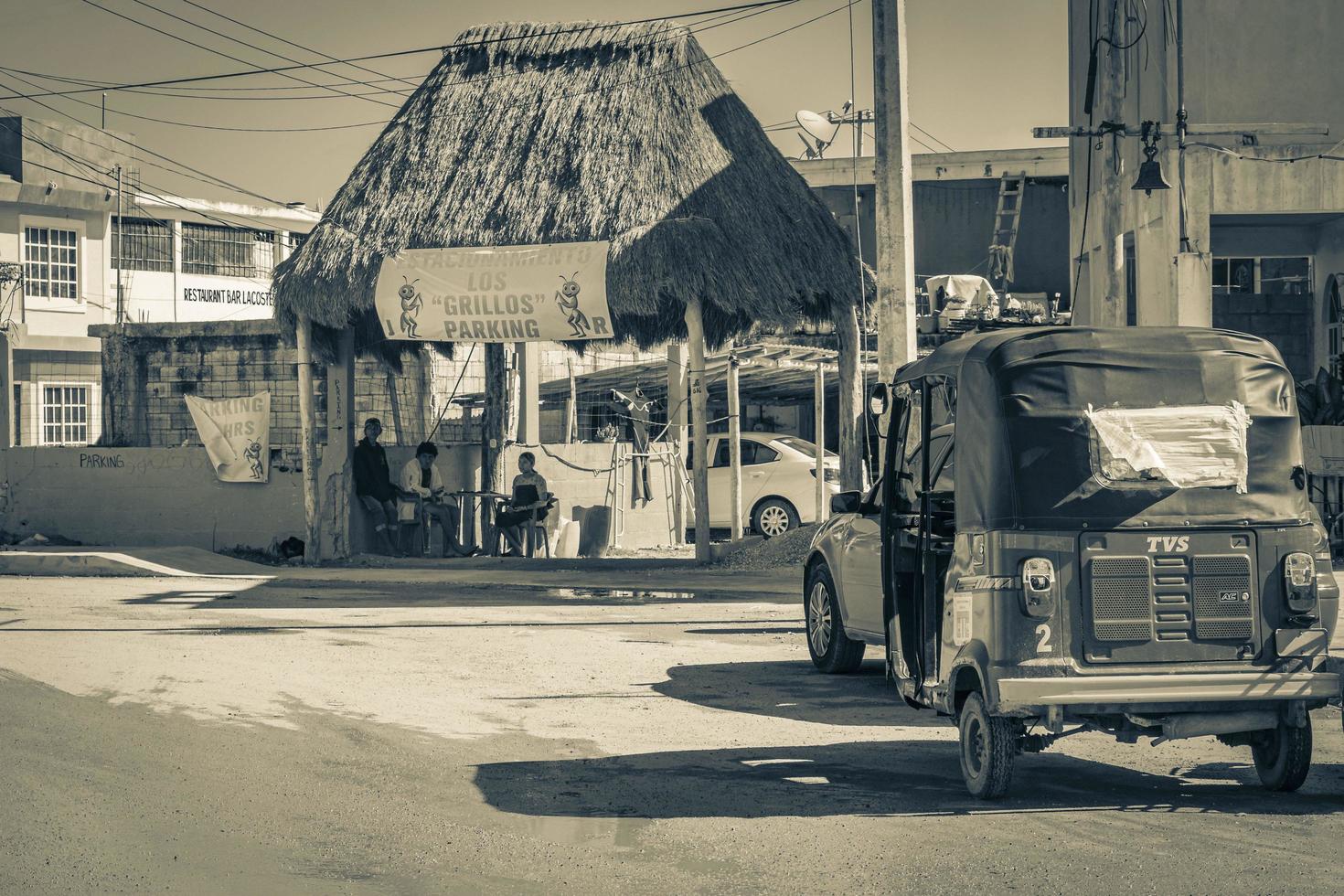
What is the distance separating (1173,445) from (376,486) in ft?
49.3

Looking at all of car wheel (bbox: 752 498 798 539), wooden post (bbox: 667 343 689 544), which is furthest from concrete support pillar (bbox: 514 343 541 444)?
car wheel (bbox: 752 498 798 539)

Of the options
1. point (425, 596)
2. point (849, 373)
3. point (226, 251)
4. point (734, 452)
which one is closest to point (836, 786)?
point (425, 596)

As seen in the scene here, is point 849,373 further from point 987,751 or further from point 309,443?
point 987,751

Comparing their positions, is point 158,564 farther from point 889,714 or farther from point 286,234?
point 286,234

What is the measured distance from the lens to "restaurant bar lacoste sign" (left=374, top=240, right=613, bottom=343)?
18594 millimetres

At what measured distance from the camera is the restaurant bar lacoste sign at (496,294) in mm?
18594

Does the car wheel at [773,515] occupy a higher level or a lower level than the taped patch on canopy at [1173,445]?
lower

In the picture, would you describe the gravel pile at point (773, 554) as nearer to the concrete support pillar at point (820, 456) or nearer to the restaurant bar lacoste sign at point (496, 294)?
the restaurant bar lacoste sign at point (496, 294)

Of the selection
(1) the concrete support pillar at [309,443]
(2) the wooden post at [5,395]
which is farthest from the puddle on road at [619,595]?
(2) the wooden post at [5,395]

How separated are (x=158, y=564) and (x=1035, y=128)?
1133 cm

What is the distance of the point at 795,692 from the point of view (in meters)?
10.4

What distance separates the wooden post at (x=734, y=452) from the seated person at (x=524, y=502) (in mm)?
2776

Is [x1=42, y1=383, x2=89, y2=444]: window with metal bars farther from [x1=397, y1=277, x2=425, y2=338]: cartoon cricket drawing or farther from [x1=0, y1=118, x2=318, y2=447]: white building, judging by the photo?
[x1=397, y1=277, x2=425, y2=338]: cartoon cricket drawing

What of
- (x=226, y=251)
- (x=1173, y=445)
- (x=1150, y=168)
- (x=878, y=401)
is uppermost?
(x=226, y=251)
